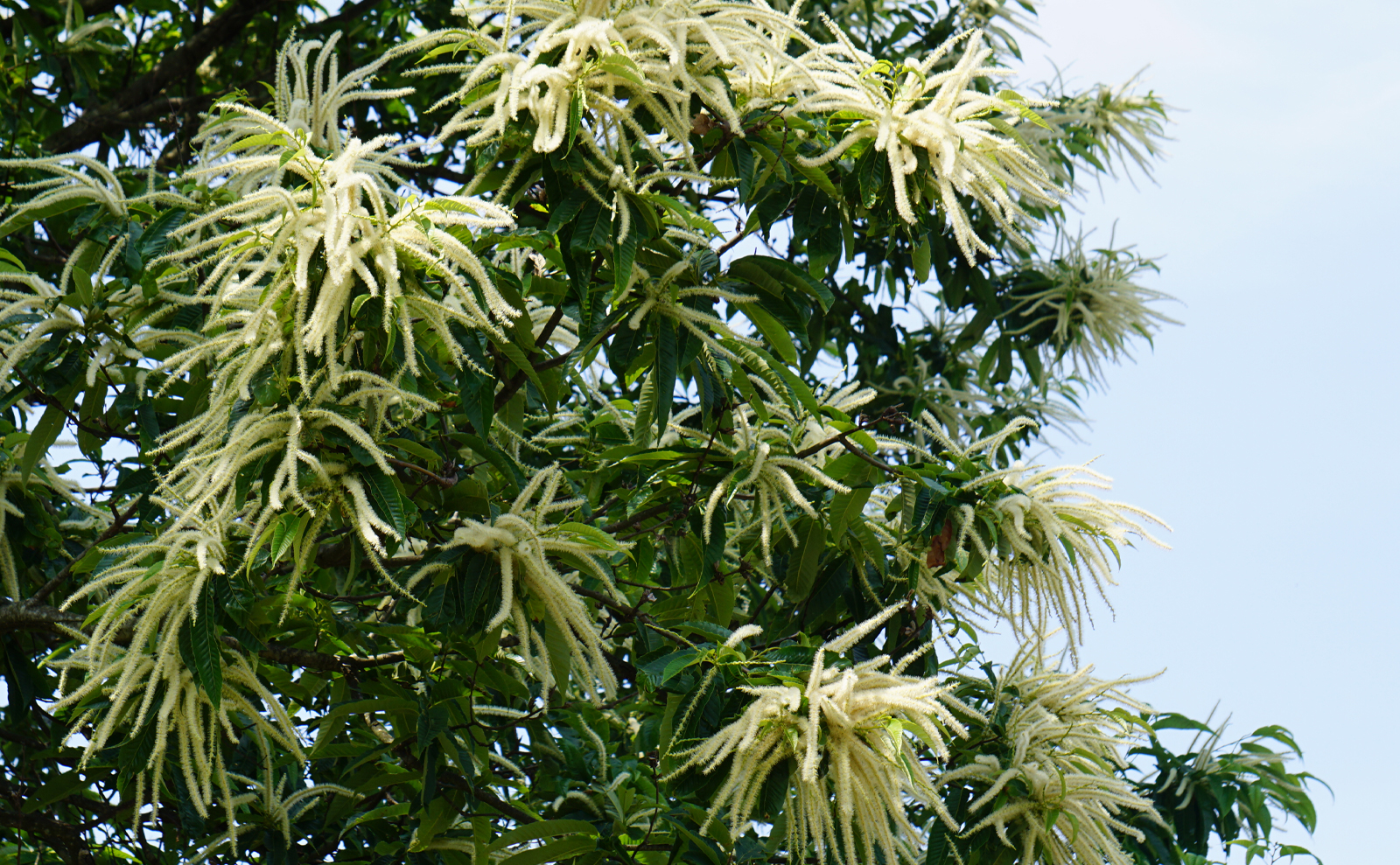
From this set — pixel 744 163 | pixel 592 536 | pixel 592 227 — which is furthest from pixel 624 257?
pixel 592 536

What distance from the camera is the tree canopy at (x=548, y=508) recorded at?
246cm

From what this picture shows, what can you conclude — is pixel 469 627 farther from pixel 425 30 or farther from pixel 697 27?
pixel 425 30

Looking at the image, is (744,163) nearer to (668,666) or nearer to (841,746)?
(668,666)

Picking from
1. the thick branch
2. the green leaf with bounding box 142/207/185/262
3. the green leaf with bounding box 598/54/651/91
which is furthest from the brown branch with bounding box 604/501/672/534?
the green leaf with bounding box 142/207/185/262

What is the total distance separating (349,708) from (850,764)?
4.00 ft

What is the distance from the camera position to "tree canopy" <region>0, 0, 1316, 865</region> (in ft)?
8.09

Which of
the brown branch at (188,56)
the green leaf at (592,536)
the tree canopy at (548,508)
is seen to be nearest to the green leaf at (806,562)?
the tree canopy at (548,508)

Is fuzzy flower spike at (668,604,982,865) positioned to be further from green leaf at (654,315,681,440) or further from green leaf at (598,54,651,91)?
green leaf at (598,54,651,91)

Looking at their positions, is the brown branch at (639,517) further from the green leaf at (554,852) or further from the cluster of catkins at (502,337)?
the green leaf at (554,852)

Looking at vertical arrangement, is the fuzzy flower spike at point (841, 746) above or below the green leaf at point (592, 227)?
below

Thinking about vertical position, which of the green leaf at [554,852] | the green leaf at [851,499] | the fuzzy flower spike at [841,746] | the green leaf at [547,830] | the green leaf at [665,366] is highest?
the green leaf at [665,366]

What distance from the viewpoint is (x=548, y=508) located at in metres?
2.69

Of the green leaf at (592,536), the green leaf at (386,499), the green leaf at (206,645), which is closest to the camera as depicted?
the green leaf at (386,499)

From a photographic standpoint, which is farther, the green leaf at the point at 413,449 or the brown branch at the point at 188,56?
the brown branch at the point at 188,56
